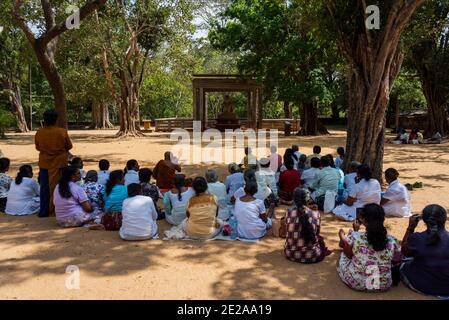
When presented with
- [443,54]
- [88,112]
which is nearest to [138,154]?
[443,54]

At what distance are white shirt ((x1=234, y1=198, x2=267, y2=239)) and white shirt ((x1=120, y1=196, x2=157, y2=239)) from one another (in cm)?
117

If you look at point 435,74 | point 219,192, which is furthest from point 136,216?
point 435,74

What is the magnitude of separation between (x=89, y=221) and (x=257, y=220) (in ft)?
8.50

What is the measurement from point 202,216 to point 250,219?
645mm

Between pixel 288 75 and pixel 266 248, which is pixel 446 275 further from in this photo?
pixel 288 75

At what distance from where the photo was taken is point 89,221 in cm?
635

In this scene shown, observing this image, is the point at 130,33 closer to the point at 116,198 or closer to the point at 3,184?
the point at 3,184

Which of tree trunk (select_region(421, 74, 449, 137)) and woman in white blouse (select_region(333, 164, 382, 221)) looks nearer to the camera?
woman in white blouse (select_region(333, 164, 382, 221))

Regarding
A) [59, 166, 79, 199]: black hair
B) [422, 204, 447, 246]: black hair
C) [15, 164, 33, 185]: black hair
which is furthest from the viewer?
[15, 164, 33, 185]: black hair

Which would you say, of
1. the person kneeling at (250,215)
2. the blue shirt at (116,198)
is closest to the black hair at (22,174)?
the blue shirt at (116,198)

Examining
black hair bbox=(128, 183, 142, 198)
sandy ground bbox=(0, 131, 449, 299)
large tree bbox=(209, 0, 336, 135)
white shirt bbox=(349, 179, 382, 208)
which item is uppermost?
large tree bbox=(209, 0, 336, 135)

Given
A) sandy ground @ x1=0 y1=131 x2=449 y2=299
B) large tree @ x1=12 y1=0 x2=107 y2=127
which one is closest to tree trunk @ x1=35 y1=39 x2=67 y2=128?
large tree @ x1=12 y1=0 x2=107 y2=127

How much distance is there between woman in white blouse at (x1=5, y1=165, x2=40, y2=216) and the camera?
6.88 m

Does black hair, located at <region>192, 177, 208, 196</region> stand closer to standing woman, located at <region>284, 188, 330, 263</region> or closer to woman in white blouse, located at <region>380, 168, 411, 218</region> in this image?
standing woman, located at <region>284, 188, 330, 263</region>
